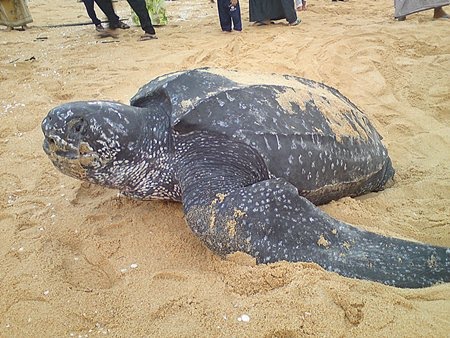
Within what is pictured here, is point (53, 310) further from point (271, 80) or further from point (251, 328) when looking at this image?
point (271, 80)

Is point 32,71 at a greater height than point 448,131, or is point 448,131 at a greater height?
point 32,71

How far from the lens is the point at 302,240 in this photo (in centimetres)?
133

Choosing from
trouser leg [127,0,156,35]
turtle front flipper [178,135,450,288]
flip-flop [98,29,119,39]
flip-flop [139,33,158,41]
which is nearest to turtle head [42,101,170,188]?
turtle front flipper [178,135,450,288]

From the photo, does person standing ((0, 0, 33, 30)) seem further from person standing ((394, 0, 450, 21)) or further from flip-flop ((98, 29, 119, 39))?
person standing ((394, 0, 450, 21))

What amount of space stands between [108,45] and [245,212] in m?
4.18

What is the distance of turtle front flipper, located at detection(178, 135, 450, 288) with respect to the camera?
50.3 inches

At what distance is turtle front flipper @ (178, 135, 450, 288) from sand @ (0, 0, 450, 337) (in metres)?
0.06

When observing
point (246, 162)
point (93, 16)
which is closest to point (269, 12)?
point (93, 16)

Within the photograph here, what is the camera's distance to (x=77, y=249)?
5.33 feet

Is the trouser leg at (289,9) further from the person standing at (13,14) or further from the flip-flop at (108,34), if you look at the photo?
the person standing at (13,14)

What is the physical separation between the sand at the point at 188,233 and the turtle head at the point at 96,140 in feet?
0.84

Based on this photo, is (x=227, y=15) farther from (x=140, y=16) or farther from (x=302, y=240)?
(x=302, y=240)

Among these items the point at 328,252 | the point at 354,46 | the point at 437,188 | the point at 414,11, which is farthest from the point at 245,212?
the point at 414,11

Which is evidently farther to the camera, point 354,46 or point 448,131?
point 354,46
